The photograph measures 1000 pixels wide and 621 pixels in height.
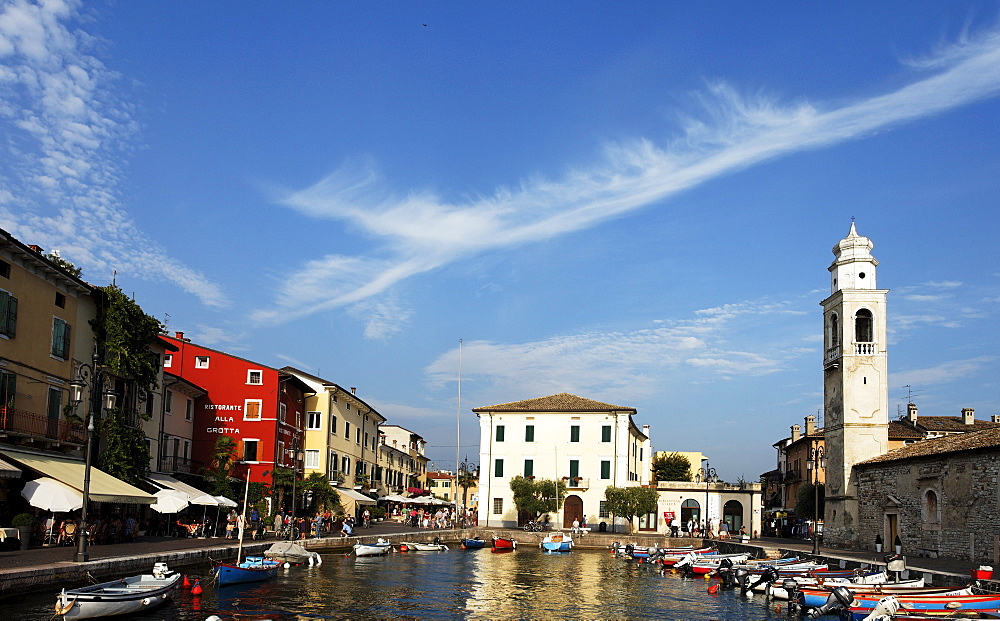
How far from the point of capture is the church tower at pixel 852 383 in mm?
47188

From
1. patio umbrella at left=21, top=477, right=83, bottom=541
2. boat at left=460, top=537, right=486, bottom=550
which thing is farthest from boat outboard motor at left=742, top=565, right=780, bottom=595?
patio umbrella at left=21, top=477, right=83, bottom=541

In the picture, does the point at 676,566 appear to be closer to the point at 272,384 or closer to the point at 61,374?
the point at 272,384

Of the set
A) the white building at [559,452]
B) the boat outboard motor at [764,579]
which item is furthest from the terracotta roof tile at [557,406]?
the boat outboard motor at [764,579]

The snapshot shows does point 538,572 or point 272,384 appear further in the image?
point 272,384

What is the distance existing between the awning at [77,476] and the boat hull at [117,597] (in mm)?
5244

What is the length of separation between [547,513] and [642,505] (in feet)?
24.6

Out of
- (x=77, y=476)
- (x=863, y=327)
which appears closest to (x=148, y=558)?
(x=77, y=476)

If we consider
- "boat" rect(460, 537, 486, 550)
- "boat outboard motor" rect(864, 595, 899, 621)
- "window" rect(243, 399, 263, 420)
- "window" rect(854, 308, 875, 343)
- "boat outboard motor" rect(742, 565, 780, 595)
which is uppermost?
"window" rect(854, 308, 875, 343)

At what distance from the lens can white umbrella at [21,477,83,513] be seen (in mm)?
Result: 26297

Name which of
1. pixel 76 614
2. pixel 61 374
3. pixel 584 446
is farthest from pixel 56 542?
pixel 584 446

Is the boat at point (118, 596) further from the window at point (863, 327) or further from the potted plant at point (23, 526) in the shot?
the window at point (863, 327)

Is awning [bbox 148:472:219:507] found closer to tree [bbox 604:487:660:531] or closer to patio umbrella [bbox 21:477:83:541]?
patio umbrella [bbox 21:477:83:541]

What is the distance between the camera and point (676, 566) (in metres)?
43.4

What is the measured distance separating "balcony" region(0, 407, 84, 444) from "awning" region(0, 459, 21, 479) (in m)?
1.41
